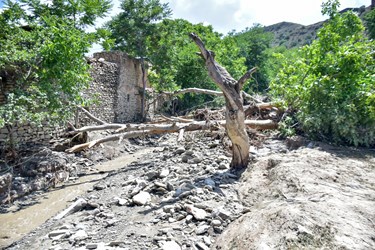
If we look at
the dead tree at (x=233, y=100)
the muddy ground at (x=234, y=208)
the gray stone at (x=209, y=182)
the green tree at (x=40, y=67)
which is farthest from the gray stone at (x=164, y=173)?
the green tree at (x=40, y=67)

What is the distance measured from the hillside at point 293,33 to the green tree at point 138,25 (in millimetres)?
38402

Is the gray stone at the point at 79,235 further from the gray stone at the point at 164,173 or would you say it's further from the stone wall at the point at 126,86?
the stone wall at the point at 126,86

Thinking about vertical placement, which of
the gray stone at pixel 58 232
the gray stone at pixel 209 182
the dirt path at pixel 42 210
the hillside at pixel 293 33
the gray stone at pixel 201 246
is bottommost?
the dirt path at pixel 42 210

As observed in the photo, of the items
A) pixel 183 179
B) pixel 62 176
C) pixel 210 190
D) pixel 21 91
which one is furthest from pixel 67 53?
pixel 210 190

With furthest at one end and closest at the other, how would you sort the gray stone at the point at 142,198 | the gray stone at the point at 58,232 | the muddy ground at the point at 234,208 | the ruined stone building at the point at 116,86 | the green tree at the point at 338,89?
1. the ruined stone building at the point at 116,86
2. the green tree at the point at 338,89
3. the gray stone at the point at 142,198
4. the gray stone at the point at 58,232
5. the muddy ground at the point at 234,208

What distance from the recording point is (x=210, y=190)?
3.94 metres

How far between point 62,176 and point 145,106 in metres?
9.41

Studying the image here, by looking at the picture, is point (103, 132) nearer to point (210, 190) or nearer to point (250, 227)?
point (210, 190)

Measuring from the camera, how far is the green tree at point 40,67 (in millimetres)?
5523

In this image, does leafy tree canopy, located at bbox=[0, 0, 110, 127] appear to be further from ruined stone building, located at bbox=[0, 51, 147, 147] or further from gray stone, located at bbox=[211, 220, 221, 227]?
gray stone, located at bbox=[211, 220, 221, 227]

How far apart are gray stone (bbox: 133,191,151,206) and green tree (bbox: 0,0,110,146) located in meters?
3.17

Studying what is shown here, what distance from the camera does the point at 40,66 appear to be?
6133mm

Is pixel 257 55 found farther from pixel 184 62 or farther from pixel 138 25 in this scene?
pixel 138 25

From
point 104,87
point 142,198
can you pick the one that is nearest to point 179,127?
point 142,198
